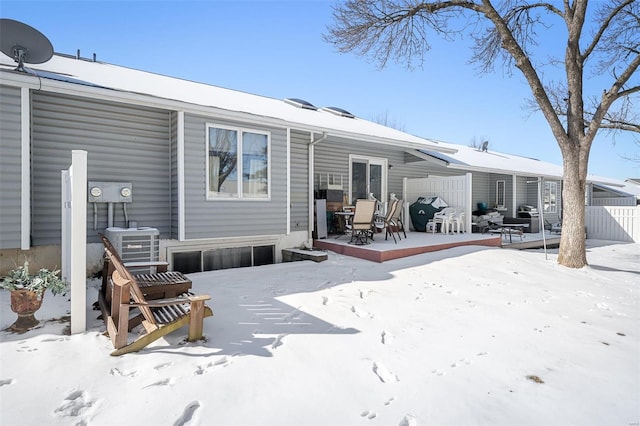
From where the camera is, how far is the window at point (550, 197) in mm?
16297

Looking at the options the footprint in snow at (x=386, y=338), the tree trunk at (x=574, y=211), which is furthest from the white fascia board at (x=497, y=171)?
the footprint in snow at (x=386, y=338)

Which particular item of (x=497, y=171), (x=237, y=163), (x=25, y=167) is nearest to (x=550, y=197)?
(x=497, y=171)

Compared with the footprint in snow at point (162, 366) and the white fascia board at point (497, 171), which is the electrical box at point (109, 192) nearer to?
the footprint in snow at point (162, 366)

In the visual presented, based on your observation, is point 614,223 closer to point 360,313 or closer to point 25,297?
point 360,313

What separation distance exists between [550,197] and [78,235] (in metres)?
18.6

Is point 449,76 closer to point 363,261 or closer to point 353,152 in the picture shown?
point 353,152

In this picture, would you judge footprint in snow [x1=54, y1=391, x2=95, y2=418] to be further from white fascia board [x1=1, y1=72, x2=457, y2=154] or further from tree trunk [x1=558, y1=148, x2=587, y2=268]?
tree trunk [x1=558, y1=148, x2=587, y2=268]

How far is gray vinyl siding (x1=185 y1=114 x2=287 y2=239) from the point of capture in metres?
6.00

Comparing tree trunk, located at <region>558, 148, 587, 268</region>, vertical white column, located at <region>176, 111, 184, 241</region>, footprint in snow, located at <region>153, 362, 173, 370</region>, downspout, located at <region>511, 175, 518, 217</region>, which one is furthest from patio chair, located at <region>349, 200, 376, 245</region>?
downspout, located at <region>511, 175, 518, 217</region>

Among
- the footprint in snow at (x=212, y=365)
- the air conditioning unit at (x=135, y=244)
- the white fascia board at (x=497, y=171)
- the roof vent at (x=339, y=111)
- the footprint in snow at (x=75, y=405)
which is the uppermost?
the roof vent at (x=339, y=111)

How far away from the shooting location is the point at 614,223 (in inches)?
508

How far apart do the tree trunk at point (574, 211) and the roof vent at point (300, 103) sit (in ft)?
21.1

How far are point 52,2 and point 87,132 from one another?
3.37m

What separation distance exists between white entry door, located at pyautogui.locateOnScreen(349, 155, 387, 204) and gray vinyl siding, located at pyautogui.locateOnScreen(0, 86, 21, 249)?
7211 millimetres
